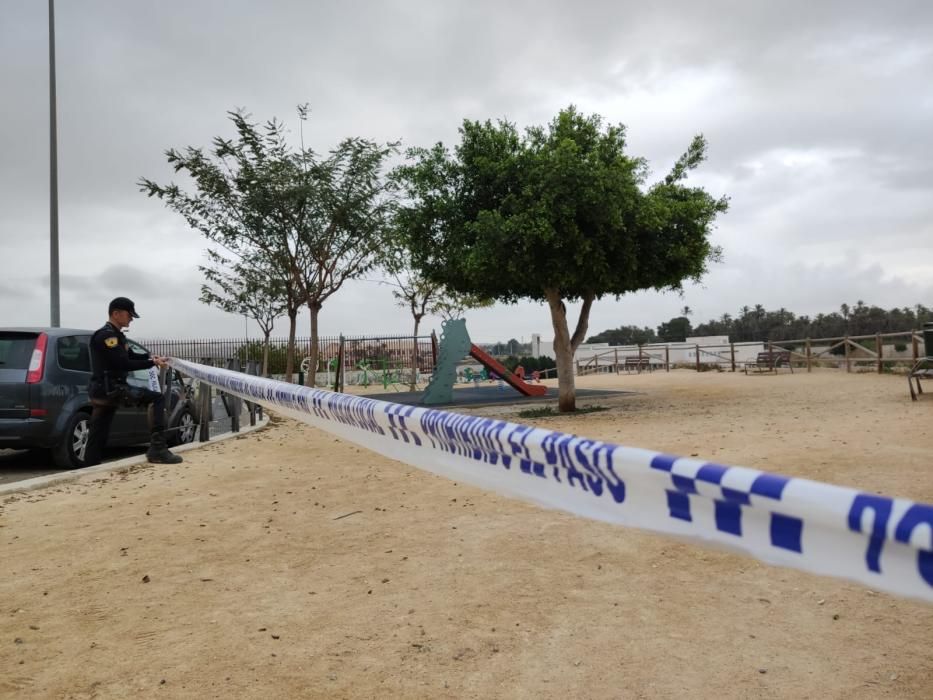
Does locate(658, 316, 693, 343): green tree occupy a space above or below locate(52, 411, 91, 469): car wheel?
above

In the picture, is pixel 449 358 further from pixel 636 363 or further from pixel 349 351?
pixel 636 363

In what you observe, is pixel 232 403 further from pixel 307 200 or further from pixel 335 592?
pixel 307 200

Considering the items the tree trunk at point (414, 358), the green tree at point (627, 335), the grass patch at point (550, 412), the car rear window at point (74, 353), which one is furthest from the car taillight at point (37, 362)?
the green tree at point (627, 335)

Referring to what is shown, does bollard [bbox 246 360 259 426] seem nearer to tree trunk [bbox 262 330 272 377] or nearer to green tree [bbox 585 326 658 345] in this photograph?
tree trunk [bbox 262 330 272 377]

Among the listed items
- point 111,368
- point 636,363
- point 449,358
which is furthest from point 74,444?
point 636,363

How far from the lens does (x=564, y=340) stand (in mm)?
16578

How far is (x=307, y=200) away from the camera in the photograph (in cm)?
1995

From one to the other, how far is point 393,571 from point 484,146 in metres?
12.4

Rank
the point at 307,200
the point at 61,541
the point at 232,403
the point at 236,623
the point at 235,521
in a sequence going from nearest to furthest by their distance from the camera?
the point at 236,623
the point at 61,541
the point at 235,521
the point at 232,403
the point at 307,200

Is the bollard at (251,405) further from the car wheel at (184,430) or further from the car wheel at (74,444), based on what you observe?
the car wheel at (74,444)

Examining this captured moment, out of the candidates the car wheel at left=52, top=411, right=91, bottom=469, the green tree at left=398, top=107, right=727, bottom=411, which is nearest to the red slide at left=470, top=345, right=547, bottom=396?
the green tree at left=398, top=107, right=727, bottom=411

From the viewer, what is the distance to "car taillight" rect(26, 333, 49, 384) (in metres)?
7.90

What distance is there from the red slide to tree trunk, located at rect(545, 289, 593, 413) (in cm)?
323

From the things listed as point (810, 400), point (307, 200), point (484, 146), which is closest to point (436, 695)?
point (484, 146)
